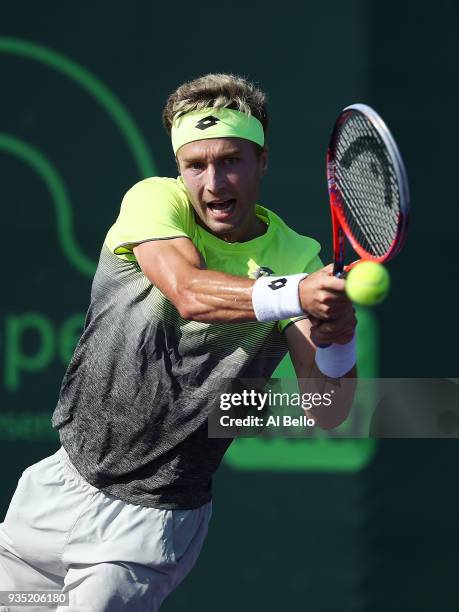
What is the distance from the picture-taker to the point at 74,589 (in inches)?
119

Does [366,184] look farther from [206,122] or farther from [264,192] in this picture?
[264,192]

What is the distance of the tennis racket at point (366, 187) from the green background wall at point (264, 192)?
73.3 inches

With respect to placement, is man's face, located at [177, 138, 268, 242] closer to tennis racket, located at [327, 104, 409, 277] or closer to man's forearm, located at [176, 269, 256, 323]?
tennis racket, located at [327, 104, 409, 277]

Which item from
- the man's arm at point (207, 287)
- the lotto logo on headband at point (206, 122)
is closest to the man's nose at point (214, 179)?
the lotto logo on headband at point (206, 122)

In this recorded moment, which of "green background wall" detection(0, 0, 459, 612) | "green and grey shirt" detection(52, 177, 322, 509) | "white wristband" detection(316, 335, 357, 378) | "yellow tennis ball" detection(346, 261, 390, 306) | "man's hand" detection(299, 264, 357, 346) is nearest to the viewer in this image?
"yellow tennis ball" detection(346, 261, 390, 306)

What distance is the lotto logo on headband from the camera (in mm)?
2979

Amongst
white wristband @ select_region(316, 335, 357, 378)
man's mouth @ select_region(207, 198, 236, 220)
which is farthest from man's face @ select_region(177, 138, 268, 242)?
white wristband @ select_region(316, 335, 357, 378)

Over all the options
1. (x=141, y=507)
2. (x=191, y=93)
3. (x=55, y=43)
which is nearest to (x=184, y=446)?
(x=141, y=507)

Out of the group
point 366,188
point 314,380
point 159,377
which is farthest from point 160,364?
point 366,188

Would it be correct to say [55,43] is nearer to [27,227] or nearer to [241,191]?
[27,227]

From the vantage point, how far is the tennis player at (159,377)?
9.76 ft

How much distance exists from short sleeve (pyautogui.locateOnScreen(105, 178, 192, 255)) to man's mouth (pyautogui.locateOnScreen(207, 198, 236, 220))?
2.7 inches

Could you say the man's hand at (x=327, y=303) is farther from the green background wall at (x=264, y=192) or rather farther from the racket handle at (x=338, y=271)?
the green background wall at (x=264, y=192)

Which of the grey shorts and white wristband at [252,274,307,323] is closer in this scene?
white wristband at [252,274,307,323]
